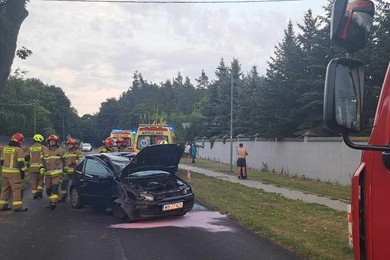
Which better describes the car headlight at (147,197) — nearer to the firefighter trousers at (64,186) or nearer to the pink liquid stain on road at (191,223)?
the pink liquid stain on road at (191,223)

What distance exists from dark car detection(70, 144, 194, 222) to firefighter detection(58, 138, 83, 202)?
156 cm

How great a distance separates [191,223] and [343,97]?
742cm

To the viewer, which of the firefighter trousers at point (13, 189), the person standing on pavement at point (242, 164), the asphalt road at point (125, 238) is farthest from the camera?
the person standing on pavement at point (242, 164)

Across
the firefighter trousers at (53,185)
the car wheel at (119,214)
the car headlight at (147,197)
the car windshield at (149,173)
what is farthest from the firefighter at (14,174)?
the car headlight at (147,197)

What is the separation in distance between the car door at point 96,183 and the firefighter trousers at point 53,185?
2.28ft

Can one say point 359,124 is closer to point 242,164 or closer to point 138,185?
point 138,185

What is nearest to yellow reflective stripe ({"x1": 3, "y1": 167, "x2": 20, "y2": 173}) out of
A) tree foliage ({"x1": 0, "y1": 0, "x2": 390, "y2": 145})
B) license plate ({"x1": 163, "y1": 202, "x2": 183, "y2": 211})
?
license plate ({"x1": 163, "y1": 202, "x2": 183, "y2": 211})

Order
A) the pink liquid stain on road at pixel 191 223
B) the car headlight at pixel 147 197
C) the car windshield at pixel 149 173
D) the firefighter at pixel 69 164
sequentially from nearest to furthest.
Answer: the pink liquid stain on road at pixel 191 223
the car headlight at pixel 147 197
the car windshield at pixel 149 173
the firefighter at pixel 69 164

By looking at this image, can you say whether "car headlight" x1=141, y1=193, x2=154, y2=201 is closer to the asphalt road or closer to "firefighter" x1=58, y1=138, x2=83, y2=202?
the asphalt road

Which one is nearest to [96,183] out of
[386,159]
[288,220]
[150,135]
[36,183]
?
[36,183]

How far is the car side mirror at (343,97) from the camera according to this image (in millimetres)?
2381

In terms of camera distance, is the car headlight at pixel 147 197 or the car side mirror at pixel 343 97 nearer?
A: the car side mirror at pixel 343 97

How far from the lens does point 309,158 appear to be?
20922mm

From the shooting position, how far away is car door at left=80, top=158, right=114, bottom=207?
10508 millimetres
